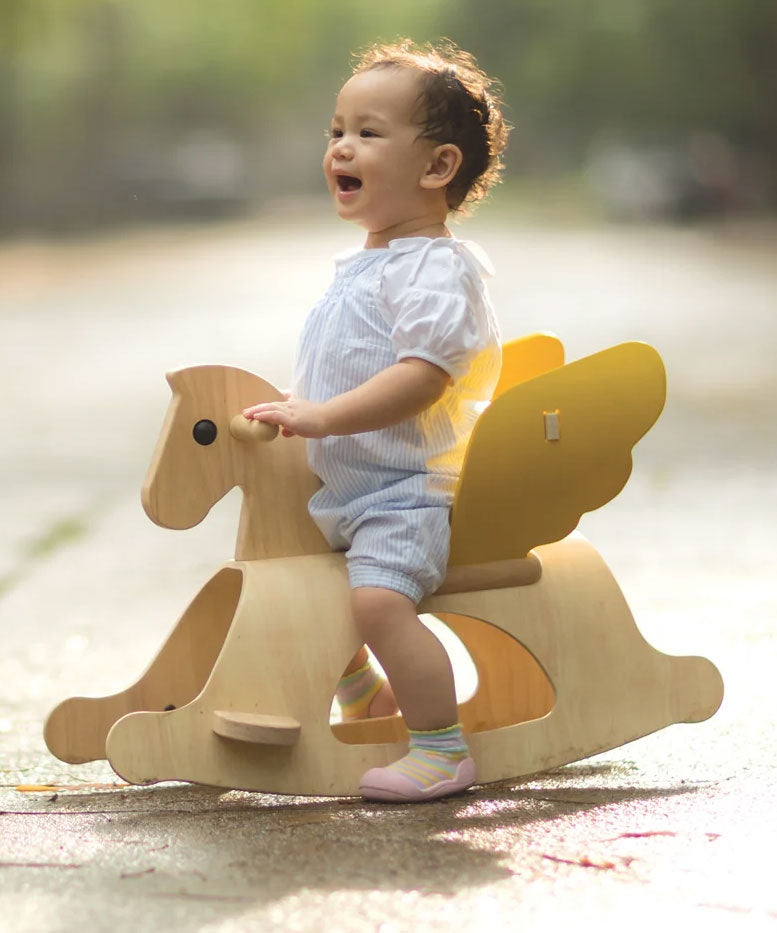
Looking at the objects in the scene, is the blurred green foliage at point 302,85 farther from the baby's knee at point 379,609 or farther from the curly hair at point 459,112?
the baby's knee at point 379,609

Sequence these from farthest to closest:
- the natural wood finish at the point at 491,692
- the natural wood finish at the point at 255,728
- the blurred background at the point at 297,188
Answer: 1. the blurred background at the point at 297,188
2. the natural wood finish at the point at 491,692
3. the natural wood finish at the point at 255,728

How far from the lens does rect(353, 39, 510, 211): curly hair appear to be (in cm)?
137

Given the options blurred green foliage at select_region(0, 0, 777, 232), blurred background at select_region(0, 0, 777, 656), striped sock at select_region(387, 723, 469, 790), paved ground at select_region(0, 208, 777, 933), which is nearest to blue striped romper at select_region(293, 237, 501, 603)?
striped sock at select_region(387, 723, 469, 790)

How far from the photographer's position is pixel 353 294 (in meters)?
1.37

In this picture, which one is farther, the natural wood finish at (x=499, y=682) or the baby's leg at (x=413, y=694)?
the natural wood finish at (x=499, y=682)

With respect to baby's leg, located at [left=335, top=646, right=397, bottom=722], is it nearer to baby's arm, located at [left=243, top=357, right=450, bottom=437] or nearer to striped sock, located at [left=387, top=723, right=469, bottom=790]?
striped sock, located at [left=387, top=723, right=469, bottom=790]

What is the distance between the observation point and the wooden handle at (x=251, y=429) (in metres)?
1.31

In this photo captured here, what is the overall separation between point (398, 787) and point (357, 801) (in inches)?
2.2

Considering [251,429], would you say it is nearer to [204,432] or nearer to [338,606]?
[204,432]

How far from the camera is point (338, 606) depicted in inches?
51.6

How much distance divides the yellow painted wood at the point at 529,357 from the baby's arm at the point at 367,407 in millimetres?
248

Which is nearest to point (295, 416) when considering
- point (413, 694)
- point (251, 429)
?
point (251, 429)

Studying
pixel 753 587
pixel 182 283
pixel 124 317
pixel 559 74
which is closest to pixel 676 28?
pixel 559 74

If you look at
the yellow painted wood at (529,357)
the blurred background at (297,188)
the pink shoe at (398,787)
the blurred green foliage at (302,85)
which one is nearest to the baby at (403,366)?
the pink shoe at (398,787)
